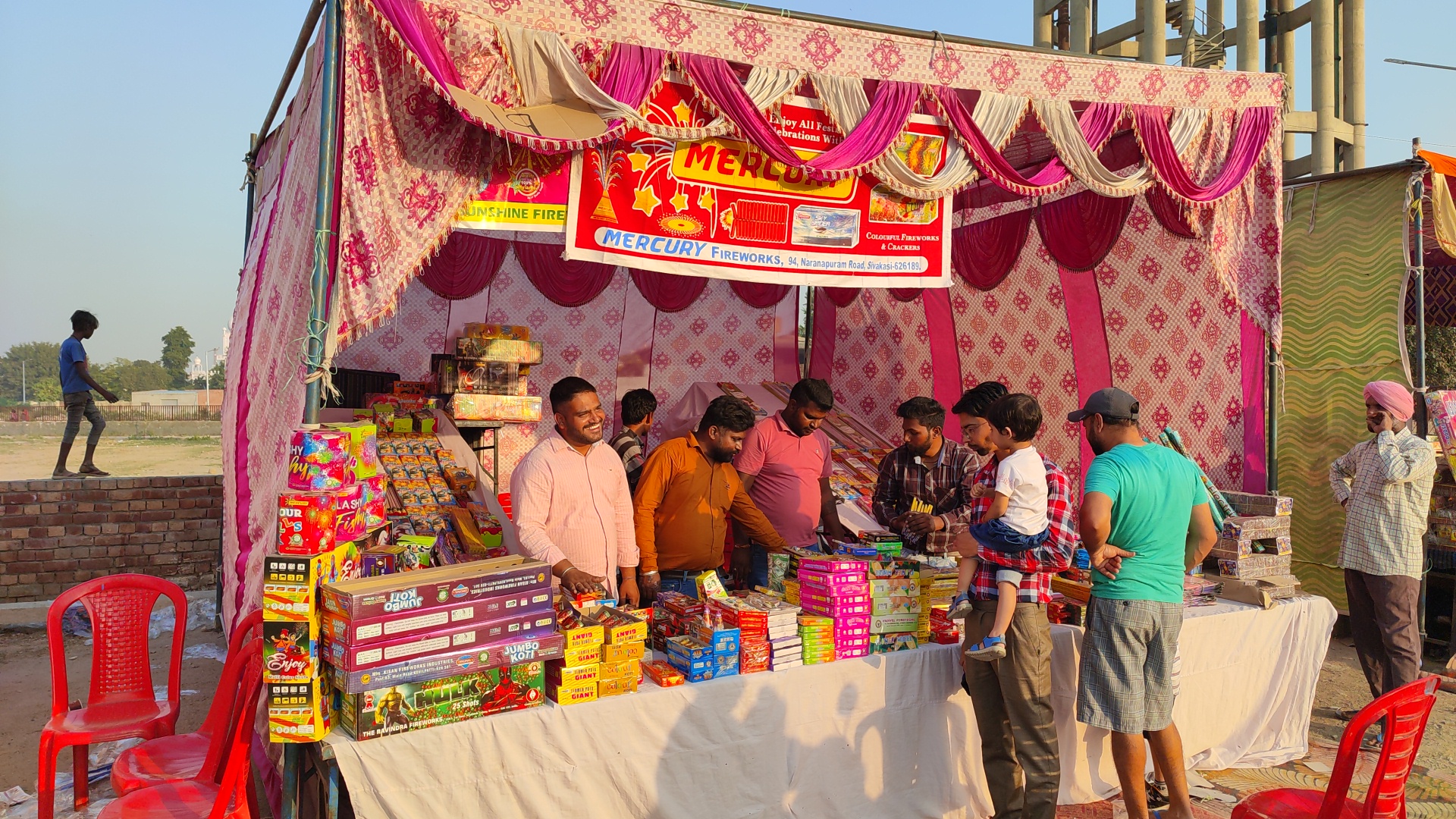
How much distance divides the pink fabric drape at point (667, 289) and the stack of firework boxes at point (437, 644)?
5634mm

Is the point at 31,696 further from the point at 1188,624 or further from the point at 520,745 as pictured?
the point at 1188,624

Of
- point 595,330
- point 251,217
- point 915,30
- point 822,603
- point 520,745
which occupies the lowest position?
point 520,745

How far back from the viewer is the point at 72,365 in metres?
8.44

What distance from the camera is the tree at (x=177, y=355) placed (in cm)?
6338

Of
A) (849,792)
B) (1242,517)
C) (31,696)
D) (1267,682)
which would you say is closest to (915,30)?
(1242,517)

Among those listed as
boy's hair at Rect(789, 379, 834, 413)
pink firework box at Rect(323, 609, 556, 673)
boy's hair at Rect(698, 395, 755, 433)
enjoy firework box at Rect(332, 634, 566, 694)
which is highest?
boy's hair at Rect(789, 379, 834, 413)

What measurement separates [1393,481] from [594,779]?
4540 mm

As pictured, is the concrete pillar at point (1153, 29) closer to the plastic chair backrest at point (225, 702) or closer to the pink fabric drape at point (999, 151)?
the pink fabric drape at point (999, 151)

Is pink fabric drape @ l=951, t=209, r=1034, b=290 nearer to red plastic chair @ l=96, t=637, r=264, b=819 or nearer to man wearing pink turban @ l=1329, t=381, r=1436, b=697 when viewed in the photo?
man wearing pink turban @ l=1329, t=381, r=1436, b=697

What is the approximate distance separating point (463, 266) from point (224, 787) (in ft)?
18.5

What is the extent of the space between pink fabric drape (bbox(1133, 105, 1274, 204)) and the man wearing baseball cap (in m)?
2.08

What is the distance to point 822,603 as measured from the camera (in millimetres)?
3666

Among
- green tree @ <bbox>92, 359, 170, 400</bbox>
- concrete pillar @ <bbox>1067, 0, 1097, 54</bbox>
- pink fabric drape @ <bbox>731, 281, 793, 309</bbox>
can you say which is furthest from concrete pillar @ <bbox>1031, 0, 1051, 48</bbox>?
green tree @ <bbox>92, 359, 170, 400</bbox>

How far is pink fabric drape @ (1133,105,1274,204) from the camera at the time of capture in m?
4.86
